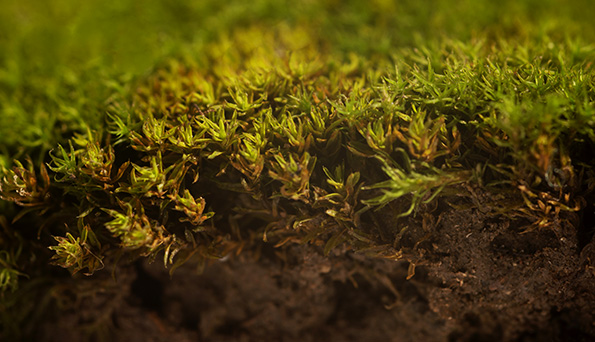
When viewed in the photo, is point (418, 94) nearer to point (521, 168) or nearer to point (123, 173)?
point (521, 168)

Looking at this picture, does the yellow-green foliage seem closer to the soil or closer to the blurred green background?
the soil

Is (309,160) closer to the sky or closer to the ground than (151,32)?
closer to the ground

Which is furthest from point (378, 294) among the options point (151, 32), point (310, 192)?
point (151, 32)

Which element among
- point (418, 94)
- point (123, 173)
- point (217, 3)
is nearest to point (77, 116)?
point (123, 173)

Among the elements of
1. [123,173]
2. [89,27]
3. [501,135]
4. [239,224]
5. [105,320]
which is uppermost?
[89,27]

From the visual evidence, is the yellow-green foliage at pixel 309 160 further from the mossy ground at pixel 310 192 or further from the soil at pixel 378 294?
the soil at pixel 378 294

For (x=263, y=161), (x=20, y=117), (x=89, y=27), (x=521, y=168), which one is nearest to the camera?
(x=521, y=168)

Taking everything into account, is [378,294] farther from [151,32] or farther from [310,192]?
[151,32]
